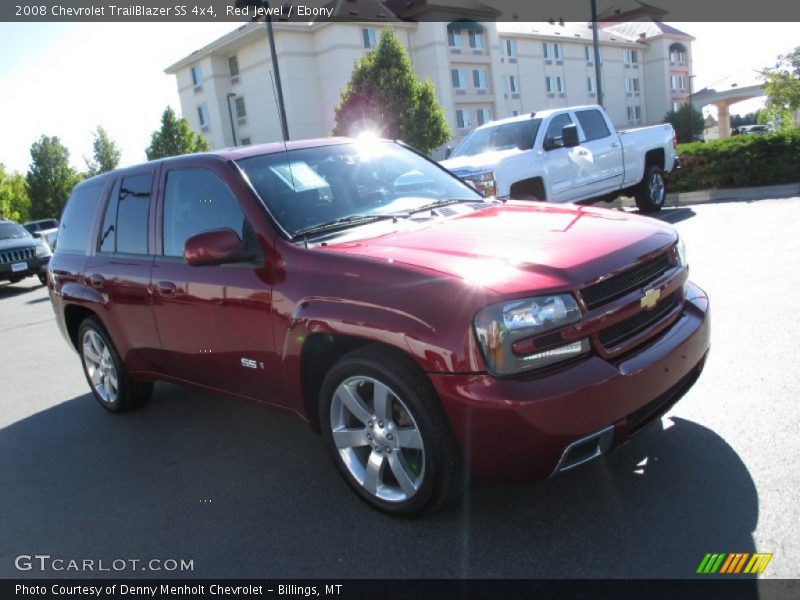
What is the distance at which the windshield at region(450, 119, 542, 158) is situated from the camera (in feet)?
34.9

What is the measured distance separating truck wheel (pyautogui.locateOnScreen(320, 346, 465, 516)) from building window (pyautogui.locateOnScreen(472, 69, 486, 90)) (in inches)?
1973

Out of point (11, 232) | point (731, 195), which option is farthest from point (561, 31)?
point (11, 232)

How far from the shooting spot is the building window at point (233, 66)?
160ft

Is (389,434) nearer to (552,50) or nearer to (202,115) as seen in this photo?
(202,115)

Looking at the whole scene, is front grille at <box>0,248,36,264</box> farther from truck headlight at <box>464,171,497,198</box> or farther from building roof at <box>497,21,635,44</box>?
building roof at <box>497,21,635,44</box>

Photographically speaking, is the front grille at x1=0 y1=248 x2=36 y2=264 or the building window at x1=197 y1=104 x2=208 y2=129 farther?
the building window at x1=197 y1=104 x2=208 y2=129

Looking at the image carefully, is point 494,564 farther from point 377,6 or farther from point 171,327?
point 377,6

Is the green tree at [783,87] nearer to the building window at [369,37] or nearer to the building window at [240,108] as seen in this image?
the building window at [369,37]

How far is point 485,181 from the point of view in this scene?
9.42 meters

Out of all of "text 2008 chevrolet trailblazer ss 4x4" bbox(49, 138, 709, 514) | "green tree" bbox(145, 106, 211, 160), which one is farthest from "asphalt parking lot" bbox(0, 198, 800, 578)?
"green tree" bbox(145, 106, 211, 160)

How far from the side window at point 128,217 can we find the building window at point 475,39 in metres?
48.3

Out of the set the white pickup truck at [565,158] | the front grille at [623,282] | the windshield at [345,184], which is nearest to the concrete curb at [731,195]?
the white pickup truck at [565,158]

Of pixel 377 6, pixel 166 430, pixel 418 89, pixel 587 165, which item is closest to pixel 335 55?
pixel 377 6
